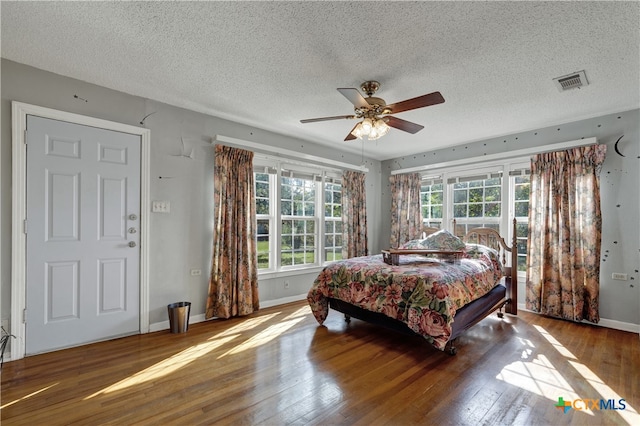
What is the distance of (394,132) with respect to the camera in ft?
13.5

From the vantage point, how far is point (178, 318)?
3125 millimetres

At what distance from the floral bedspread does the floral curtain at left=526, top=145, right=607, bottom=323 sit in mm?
663

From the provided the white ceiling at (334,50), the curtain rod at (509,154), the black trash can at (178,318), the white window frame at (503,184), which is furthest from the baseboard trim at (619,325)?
the black trash can at (178,318)

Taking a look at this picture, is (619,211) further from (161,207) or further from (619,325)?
(161,207)

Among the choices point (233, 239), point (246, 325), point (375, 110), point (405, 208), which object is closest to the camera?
point (375, 110)

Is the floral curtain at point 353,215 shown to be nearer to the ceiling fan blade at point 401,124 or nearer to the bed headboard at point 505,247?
the bed headboard at point 505,247

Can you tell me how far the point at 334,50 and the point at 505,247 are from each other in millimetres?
3371

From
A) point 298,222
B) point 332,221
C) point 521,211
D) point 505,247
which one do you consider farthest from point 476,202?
point 298,222

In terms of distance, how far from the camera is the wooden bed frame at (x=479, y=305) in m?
2.70

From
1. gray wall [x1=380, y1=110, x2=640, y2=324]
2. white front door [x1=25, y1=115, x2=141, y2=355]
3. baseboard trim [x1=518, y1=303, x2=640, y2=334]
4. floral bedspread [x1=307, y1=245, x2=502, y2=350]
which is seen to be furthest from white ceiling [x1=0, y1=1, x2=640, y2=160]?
baseboard trim [x1=518, y1=303, x2=640, y2=334]

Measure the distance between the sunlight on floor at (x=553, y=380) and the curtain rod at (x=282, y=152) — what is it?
3.51 metres

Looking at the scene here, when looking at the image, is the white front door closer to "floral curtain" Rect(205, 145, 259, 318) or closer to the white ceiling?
the white ceiling

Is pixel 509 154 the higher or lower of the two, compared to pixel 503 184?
higher

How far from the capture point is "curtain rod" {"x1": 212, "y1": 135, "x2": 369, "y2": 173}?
12.1ft
